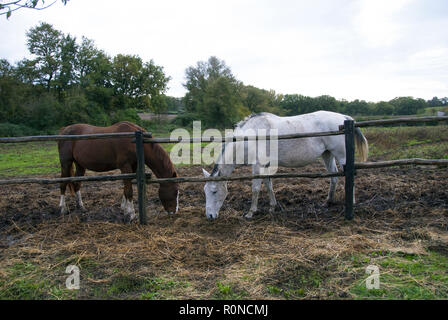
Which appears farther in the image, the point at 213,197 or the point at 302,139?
the point at 302,139

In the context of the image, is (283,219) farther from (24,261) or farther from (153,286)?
(24,261)

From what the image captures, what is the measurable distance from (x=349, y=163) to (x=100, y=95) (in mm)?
33896

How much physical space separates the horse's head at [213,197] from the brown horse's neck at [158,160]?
0.80m

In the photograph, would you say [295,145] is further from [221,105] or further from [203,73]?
[203,73]

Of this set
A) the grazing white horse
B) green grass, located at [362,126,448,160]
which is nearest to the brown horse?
the grazing white horse

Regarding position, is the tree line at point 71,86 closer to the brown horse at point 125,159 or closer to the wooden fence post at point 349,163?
the brown horse at point 125,159

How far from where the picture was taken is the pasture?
2553mm

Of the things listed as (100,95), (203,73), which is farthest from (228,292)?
(203,73)

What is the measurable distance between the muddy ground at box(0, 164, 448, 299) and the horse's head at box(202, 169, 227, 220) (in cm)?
22

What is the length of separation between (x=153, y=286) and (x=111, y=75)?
36.1m

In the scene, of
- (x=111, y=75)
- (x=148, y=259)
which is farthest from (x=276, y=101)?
(x=148, y=259)

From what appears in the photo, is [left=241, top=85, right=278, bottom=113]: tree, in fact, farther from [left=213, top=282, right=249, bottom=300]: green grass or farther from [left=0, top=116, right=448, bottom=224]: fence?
[left=213, top=282, right=249, bottom=300]: green grass

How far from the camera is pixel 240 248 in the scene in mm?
3398

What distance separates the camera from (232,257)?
3.17 metres
